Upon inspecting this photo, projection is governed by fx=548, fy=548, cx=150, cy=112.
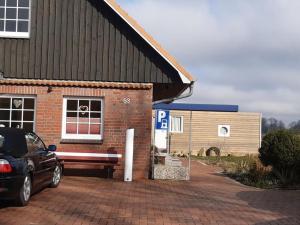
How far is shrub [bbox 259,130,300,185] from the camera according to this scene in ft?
54.7

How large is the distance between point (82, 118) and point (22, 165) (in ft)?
21.1

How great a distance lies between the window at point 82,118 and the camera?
1631 cm

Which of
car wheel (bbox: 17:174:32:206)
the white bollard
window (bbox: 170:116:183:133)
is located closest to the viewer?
car wheel (bbox: 17:174:32:206)

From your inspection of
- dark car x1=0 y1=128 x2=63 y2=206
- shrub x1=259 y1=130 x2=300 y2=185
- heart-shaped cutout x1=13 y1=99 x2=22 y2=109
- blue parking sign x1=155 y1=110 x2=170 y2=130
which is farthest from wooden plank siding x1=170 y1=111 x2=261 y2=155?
dark car x1=0 y1=128 x2=63 y2=206

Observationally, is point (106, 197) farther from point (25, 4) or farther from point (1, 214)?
point (25, 4)

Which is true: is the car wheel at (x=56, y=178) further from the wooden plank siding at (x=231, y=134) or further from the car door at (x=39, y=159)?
the wooden plank siding at (x=231, y=134)

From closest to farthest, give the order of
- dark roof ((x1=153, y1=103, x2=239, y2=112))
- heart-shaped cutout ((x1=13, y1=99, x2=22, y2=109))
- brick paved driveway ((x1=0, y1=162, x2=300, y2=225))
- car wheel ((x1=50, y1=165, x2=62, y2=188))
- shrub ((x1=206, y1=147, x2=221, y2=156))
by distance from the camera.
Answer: brick paved driveway ((x1=0, y1=162, x2=300, y2=225))
car wheel ((x1=50, y1=165, x2=62, y2=188))
heart-shaped cutout ((x1=13, y1=99, x2=22, y2=109))
shrub ((x1=206, y1=147, x2=221, y2=156))
dark roof ((x1=153, y1=103, x2=239, y2=112))

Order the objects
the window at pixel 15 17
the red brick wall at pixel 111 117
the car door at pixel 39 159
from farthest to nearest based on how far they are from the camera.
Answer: the window at pixel 15 17
the red brick wall at pixel 111 117
the car door at pixel 39 159

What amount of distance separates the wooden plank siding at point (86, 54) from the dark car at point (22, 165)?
4.50 meters

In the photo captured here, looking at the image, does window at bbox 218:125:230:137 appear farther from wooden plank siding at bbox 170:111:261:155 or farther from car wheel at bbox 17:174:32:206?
car wheel at bbox 17:174:32:206

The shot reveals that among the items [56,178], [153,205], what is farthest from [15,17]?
[153,205]

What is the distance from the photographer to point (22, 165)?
9.94 meters

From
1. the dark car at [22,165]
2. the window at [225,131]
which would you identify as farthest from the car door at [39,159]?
the window at [225,131]

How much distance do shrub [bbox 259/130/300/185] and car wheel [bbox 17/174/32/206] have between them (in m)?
8.57
